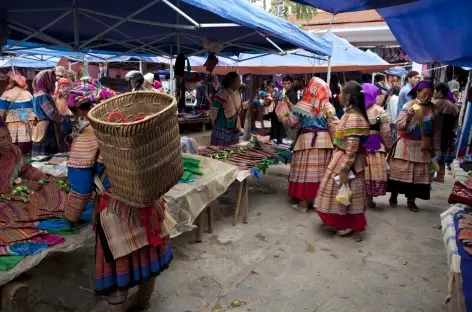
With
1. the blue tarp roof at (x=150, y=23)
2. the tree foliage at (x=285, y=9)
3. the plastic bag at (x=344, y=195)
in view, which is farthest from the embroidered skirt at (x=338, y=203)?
the tree foliage at (x=285, y=9)

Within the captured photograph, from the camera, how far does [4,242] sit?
82.1 inches

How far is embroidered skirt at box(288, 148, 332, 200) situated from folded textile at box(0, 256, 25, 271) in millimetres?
3622

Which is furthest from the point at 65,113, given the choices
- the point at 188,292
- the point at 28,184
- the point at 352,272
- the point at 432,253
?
the point at 432,253

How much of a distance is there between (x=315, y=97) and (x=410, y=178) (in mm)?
1743

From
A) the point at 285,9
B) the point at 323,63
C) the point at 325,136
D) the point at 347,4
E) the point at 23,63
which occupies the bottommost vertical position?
the point at 325,136

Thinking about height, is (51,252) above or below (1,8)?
below

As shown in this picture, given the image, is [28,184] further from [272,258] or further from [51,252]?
[272,258]

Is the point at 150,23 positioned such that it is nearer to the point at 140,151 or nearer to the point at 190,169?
the point at 190,169

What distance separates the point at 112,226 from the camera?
6.98 feet

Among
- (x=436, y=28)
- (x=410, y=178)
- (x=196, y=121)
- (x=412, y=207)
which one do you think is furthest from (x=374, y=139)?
(x=196, y=121)

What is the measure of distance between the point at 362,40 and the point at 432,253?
39.7ft

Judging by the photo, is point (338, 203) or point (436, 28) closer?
point (436, 28)

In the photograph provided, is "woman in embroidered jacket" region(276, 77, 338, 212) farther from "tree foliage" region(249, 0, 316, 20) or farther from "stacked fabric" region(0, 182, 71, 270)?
"tree foliage" region(249, 0, 316, 20)

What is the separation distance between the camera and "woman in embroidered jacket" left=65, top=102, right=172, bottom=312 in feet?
6.98
